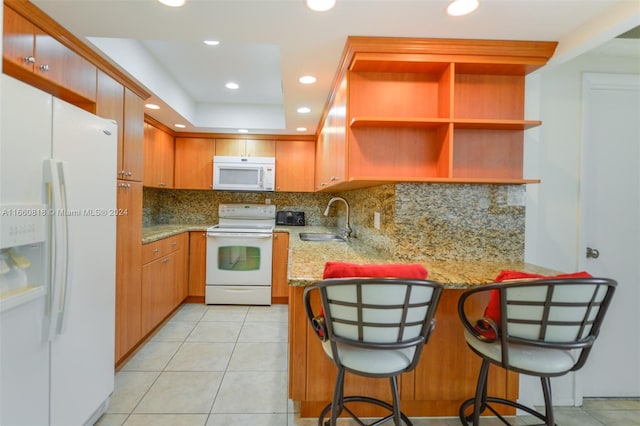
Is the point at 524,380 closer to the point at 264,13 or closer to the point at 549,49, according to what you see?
the point at 549,49

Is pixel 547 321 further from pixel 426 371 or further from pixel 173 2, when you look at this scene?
pixel 173 2

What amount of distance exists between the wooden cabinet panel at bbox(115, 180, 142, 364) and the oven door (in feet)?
3.73

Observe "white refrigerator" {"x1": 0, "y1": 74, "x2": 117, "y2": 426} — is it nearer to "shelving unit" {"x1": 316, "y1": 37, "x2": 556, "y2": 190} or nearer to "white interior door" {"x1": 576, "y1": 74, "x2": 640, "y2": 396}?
"shelving unit" {"x1": 316, "y1": 37, "x2": 556, "y2": 190}

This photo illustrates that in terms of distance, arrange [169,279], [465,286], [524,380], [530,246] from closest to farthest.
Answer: [465,286]
[524,380]
[530,246]
[169,279]

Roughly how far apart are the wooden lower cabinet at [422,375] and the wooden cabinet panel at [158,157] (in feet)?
8.10

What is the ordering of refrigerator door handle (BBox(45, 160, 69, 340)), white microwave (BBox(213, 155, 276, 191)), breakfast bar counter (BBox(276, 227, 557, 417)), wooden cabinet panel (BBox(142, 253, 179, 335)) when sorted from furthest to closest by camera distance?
1. white microwave (BBox(213, 155, 276, 191))
2. wooden cabinet panel (BBox(142, 253, 179, 335))
3. breakfast bar counter (BBox(276, 227, 557, 417))
4. refrigerator door handle (BBox(45, 160, 69, 340))

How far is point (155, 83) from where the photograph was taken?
8.21 ft

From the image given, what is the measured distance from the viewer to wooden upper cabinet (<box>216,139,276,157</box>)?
4.00 metres

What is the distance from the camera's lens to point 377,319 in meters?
1.14

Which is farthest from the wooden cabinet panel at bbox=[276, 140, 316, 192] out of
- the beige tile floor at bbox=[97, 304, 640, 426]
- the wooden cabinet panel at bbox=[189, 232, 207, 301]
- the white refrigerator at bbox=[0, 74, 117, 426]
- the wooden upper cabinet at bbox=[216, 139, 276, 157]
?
the white refrigerator at bbox=[0, 74, 117, 426]

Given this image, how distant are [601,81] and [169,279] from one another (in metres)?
3.84

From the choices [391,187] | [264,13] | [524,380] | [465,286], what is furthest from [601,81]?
[264,13]

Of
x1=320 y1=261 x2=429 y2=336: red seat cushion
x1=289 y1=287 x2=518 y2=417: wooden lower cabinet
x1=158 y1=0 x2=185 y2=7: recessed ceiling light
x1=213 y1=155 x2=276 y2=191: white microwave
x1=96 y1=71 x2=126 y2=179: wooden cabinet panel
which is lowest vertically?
x1=289 y1=287 x2=518 y2=417: wooden lower cabinet

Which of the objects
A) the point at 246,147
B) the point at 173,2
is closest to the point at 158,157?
the point at 246,147
